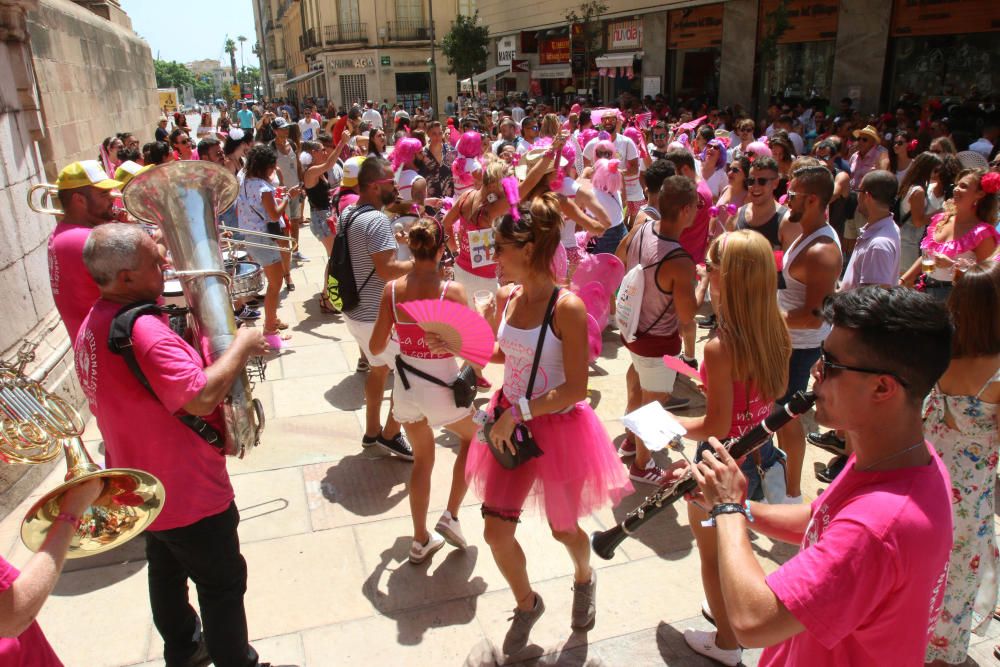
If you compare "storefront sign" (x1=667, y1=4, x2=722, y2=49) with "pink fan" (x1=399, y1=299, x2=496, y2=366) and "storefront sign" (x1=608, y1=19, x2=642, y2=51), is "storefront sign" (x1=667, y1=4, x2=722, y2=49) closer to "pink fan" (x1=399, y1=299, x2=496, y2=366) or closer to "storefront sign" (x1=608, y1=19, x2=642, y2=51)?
"storefront sign" (x1=608, y1=19, x2=642, y2=51)

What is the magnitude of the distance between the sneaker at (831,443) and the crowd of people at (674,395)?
0.07 feet

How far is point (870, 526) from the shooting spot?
142 cm

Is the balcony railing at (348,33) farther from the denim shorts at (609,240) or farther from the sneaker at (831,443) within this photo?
the sneaker at (831,443)

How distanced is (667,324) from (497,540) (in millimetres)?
2062

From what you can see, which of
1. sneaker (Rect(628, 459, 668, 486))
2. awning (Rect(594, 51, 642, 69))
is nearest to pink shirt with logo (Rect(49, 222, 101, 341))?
sneaker (Rect(628, 459, 668, 486))

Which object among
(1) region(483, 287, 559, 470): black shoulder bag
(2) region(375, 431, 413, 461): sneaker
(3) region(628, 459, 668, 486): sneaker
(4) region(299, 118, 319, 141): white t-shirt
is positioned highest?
(4) region(299, 118, 319, 141): white t-shirt

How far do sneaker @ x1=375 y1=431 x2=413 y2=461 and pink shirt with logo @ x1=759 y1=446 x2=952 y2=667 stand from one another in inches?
141

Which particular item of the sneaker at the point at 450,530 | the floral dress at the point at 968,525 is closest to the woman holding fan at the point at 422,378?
the sneaker at the point at 450,530

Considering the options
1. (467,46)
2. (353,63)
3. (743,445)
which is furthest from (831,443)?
(353,63)

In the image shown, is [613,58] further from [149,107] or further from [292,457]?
[292,457]

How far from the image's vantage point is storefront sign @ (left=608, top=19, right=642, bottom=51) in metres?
25.7

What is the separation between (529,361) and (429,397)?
35.1 inches

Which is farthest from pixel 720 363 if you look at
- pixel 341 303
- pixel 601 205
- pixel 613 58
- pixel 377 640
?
pixel 613 58

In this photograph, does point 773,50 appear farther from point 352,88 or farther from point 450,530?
point 352,88
